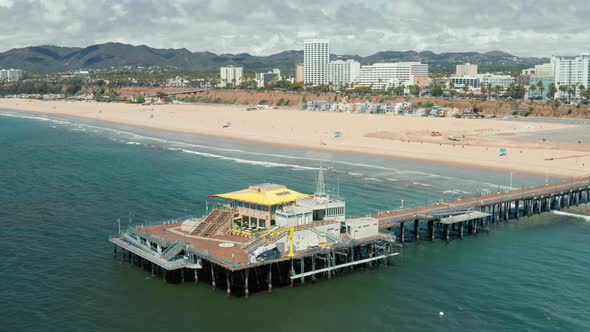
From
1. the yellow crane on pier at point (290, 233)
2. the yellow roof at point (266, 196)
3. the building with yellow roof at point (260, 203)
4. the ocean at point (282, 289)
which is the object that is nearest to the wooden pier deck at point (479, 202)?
the ocean at point (282, 289)

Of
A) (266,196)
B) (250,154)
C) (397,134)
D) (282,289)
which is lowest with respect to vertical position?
(282,289)

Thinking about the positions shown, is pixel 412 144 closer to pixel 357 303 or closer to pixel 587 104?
pixel 357 303

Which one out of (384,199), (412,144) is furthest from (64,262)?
(412,144)

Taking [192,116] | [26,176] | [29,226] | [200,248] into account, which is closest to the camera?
[200,248]

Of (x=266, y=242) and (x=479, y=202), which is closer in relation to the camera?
(x=266, y=242)

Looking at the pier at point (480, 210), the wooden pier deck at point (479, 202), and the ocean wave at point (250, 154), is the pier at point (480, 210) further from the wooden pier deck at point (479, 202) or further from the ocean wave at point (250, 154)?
the ocean wave at point (250, 154)

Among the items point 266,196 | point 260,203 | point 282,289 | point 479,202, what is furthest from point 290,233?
point 479,202

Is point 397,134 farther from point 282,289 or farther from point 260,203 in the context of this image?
point 282,289
